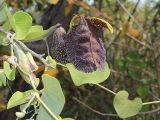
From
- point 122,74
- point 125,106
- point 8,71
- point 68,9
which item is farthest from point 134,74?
point 8,71

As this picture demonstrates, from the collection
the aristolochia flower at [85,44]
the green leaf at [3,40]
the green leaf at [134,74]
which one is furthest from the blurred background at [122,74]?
the aristolochia flower at [85,44]

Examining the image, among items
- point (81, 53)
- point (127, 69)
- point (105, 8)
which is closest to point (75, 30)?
point (81, 53)

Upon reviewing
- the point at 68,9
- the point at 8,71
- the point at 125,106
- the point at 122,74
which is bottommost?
the point at 122,74

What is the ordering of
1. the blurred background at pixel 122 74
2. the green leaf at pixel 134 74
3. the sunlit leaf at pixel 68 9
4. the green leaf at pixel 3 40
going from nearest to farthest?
1. the green leaf at pixel 3 40
2. the sunlit leaf at pixel 68 9
3. the blurred background at pixel 122 74
4. the green leaf at pixel 134 74

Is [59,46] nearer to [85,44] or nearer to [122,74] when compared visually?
[85,44]

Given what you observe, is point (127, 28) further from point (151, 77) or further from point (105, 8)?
point (105, 8)

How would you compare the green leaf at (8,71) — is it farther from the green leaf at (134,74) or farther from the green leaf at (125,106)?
the green leaf at (134,74)

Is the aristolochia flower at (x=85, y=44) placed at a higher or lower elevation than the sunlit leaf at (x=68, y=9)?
higher
